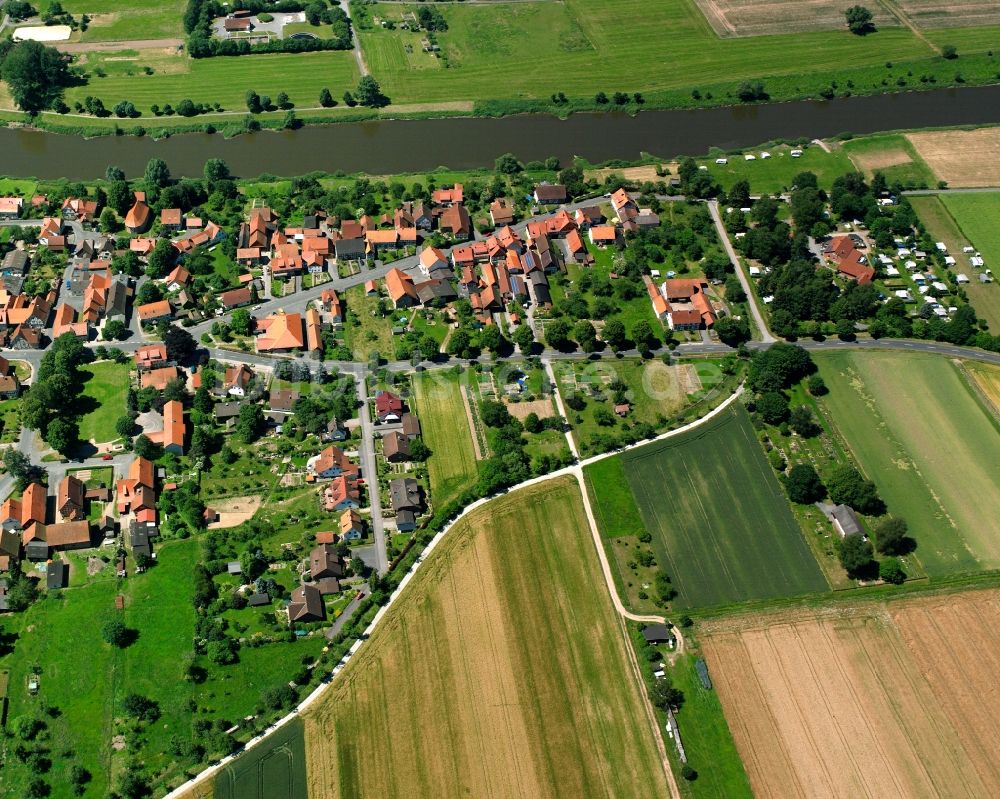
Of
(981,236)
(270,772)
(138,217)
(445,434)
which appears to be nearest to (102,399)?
(138,217)

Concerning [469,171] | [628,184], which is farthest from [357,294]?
[628,184]

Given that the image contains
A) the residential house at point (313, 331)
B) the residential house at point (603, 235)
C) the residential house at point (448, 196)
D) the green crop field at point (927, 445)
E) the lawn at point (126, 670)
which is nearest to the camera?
the lawn at point (126, 670)

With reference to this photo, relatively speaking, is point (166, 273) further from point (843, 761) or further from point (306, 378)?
point (843, 761)

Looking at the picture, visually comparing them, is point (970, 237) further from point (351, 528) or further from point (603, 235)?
point (351, 528)

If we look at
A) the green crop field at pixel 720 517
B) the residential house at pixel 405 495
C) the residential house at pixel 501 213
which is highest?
the residential house at pixel 501 213

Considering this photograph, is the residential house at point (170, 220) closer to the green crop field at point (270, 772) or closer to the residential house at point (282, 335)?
the residential house at point (282, 335)

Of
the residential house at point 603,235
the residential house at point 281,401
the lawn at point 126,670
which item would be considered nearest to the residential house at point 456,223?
the residential house at point 603,235
